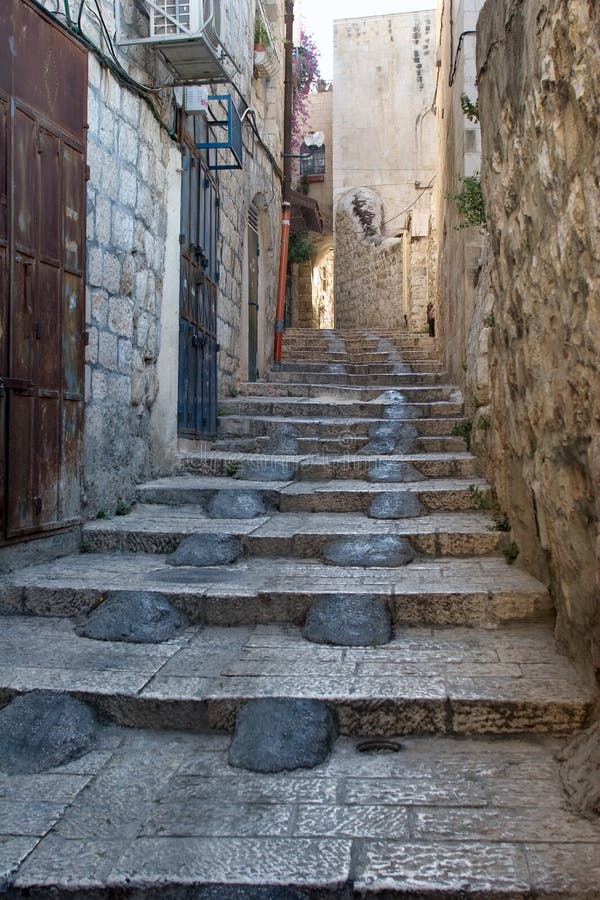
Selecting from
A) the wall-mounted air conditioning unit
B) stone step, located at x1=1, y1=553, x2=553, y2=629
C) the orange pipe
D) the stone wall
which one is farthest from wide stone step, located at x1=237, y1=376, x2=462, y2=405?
stone step, located at x1=1, y1=553, x2=553, y2=629

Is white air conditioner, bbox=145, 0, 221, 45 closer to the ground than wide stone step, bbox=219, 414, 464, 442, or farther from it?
farther from it

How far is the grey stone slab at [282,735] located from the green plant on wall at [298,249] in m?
16.8

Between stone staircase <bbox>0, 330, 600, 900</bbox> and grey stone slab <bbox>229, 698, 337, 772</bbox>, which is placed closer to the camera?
stone staircase <bbox>0, 330, 600, 900</bbox>

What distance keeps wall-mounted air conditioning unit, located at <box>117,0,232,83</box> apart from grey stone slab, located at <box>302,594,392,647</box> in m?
3.71

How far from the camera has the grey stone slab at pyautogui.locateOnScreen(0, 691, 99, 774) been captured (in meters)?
2.58

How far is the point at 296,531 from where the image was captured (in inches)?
181

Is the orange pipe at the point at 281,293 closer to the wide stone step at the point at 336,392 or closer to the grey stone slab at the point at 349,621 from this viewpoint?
the wide stone step at the point at 336,392

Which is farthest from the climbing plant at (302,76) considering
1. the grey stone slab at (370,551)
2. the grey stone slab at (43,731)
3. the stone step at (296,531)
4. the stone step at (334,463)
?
the grey stone slab at (43,731)

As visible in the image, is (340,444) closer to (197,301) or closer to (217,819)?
(197,301)

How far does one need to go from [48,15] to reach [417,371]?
599 centimetres

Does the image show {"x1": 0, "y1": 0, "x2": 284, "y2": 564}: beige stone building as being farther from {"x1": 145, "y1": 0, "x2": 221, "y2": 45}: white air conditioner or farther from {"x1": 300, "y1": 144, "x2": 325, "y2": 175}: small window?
{"x1": 300, "y1": 144, "x2": 325, "y2": 175}: small window

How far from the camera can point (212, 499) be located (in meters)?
5.34

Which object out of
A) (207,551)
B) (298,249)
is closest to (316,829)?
(207,551)

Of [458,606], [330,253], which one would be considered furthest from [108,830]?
[330,253]
